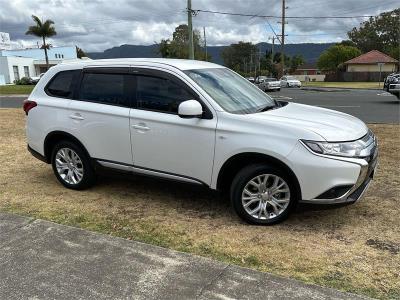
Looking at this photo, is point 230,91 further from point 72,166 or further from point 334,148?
point 72,166

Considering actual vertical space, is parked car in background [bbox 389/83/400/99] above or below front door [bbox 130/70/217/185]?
below

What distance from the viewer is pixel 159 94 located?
17.4 ft

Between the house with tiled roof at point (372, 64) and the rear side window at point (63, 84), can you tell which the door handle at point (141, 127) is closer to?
the rear side window at point (63, 84)

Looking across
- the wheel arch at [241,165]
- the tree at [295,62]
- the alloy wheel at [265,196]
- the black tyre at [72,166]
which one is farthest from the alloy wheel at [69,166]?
the tree at [295,62]

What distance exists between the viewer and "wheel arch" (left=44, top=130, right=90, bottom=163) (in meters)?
5.99

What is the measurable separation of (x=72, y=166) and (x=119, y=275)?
→ 2823 mm

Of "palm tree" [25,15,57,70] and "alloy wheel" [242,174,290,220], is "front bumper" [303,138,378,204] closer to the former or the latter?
"alloy wheel" [242,174,290,220]

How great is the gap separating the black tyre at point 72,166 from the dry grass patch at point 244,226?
5.5 inches

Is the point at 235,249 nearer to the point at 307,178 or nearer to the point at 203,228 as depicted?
the point at 203,228

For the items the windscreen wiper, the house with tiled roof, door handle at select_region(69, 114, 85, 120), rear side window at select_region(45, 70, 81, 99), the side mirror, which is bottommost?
the house with tiled roof

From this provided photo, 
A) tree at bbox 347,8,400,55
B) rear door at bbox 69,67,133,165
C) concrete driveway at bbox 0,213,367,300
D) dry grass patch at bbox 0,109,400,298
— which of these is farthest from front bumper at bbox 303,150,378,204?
tree at bbox 347,8,400,55

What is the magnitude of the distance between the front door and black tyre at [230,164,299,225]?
0.40m

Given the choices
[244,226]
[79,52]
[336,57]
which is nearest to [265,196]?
[244,226]

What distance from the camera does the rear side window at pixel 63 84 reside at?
239 inches
